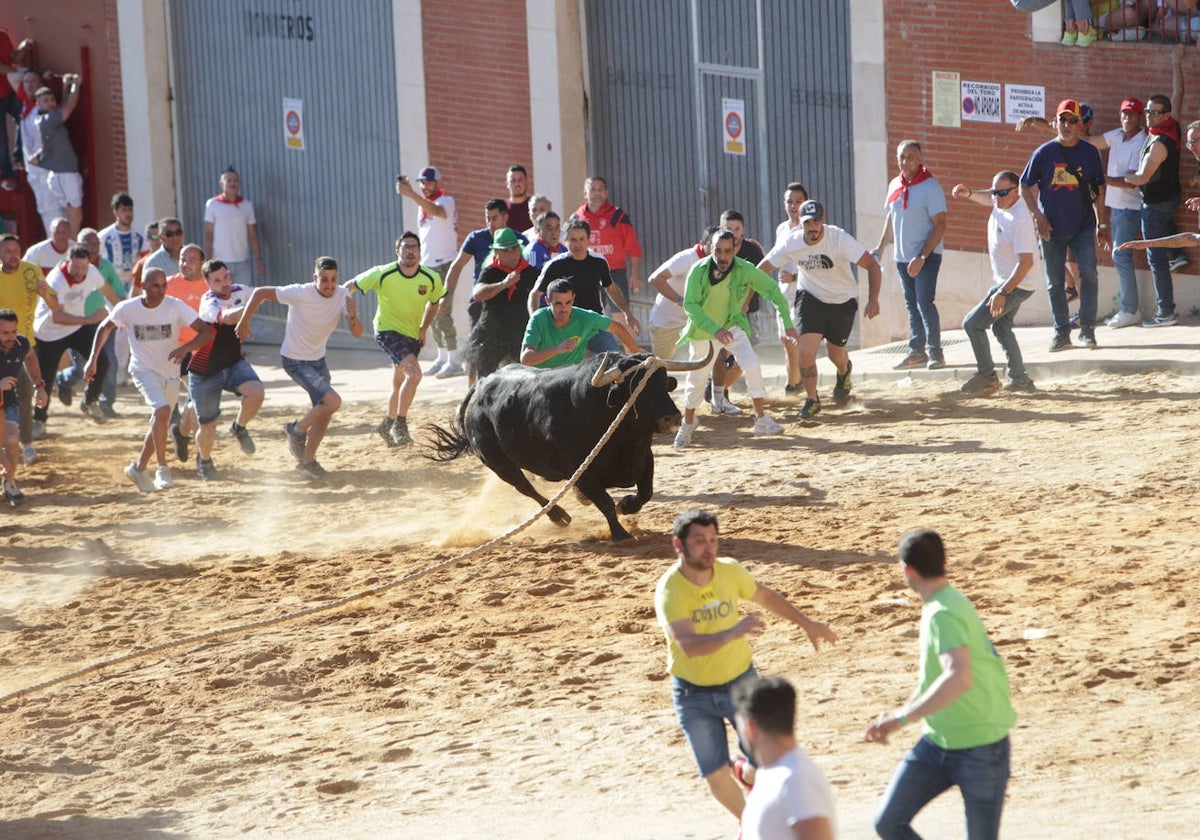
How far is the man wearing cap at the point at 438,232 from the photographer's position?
63.4 ft

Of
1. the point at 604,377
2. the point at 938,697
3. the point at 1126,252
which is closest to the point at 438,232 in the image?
the point at 1126,252

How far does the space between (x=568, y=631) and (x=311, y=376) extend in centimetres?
571

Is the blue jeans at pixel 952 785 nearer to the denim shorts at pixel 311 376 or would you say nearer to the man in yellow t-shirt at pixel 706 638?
the man in yellow t-shirt at pixel 706 638

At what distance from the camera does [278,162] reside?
23375mm

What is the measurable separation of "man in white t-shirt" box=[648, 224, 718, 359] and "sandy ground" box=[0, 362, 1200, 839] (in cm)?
101

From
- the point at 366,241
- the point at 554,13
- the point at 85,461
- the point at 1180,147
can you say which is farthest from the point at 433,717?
the point at 366,241

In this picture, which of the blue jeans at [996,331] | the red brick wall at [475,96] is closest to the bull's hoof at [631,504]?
the blue jeans at [996,331]

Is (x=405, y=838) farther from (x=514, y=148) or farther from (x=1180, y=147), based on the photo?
(x=514, y=148)

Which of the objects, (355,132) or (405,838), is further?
(355,132)

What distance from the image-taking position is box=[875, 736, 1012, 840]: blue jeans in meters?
5.75

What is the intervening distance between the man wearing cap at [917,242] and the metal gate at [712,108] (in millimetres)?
1842

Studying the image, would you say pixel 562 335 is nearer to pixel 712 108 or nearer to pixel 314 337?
pixel 314 337

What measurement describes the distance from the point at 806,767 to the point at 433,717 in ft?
13.3

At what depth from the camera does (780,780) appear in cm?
518
